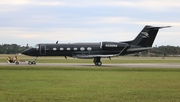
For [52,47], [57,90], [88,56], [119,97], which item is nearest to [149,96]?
[119,97]

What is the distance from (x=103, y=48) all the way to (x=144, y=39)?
18.6ft

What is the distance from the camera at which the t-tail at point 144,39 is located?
48750 millimetres

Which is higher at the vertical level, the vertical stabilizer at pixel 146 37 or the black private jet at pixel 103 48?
the vertical stabilizer at pixel 146 37

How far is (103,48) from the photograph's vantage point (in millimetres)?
49125

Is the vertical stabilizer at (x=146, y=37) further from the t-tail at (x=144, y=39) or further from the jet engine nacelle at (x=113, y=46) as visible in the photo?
the jet engine nacelle at (x=113, y=46)

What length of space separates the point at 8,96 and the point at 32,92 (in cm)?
145

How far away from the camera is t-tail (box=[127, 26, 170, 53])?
48.8m

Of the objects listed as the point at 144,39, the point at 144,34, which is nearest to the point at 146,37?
the point at 144,39

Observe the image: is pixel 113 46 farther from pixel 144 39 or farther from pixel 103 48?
pixel 144 39

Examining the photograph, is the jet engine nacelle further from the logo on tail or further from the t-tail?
the logo on tail

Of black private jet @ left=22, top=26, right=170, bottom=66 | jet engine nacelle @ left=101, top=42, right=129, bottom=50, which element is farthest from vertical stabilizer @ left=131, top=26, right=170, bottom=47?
jet engine nacelle @ left=101, top=42, right=129, bottom=50

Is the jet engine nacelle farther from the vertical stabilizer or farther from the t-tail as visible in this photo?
the vertical stabilizer

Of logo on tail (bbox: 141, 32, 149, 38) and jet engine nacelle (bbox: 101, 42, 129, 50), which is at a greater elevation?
logo on tail (bbox: 141, 32, 149, 38)

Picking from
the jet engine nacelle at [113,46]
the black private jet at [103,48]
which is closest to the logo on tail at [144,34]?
the black private jet at [103,48]
